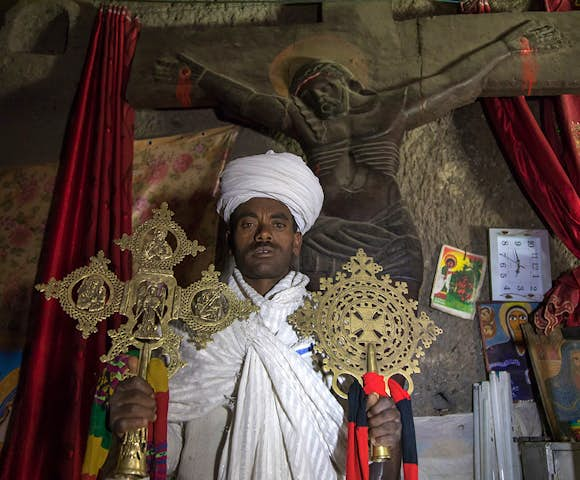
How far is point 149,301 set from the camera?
150 cm

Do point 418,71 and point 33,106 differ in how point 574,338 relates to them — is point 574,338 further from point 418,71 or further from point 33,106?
point 33,106

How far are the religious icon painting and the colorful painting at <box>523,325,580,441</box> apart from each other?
0.27 metres

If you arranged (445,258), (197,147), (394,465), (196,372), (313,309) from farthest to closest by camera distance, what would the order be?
(197,147)
(445,258)
(196,372)
(313,309)
(394,465)

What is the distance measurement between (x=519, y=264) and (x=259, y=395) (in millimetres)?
1543

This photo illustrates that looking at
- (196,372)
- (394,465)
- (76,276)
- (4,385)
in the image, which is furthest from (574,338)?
(4,385)

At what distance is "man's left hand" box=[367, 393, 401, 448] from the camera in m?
1.40

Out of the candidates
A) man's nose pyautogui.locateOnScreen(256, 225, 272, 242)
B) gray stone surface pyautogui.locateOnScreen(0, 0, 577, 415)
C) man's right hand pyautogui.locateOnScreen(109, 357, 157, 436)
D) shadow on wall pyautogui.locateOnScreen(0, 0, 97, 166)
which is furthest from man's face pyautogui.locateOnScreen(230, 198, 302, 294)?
shadow on wall pyautogui.locateOnScreen(0, 0, 97, 166)

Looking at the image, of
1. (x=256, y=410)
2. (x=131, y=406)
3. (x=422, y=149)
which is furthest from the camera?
(x=422, y=149)

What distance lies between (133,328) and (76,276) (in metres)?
0.20

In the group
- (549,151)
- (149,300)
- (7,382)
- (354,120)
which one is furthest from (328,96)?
(7,382)

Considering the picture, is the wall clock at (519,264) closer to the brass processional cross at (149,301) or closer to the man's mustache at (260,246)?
the man's mustache at (260,246)

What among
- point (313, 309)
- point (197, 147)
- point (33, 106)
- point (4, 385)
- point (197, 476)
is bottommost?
point (197, 476)

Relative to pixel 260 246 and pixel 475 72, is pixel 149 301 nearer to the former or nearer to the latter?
pixel 260 246

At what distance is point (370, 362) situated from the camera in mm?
1486
